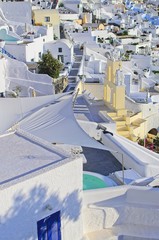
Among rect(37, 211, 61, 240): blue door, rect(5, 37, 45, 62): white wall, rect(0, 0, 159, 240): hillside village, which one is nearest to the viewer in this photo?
rect(0, 0, 159, 240): hillside village

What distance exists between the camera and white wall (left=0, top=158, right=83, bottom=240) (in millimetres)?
7629

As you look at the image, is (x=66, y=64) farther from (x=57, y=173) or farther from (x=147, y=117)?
(x=57, y=173)

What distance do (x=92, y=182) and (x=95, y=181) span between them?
0.32 feet

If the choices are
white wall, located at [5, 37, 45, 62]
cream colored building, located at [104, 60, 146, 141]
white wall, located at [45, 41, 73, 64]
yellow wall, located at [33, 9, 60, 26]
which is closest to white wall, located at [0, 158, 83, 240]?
cream colored building, located at [104, 60, 146, 141]

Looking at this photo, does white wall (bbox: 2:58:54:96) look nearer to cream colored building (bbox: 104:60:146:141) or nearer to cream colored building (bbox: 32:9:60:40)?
cream colored building (bbox: 104:60:146:141)

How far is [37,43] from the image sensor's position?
2670 centimetres

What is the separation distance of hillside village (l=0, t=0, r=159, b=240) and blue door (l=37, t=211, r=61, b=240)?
0.02 meters

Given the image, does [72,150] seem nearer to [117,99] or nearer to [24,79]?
[117,99]

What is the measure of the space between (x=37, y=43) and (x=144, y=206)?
1844 centimetres

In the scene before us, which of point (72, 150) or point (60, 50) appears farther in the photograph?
point (60, 50)

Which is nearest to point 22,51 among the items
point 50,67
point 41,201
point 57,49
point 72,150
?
point 50,67

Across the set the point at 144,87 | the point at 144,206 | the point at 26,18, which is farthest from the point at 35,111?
the point at 26,18

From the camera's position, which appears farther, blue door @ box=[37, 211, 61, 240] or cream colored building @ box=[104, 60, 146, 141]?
cream colored building @ box=[104, 60, 146, 141]

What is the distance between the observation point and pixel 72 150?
441 inches
